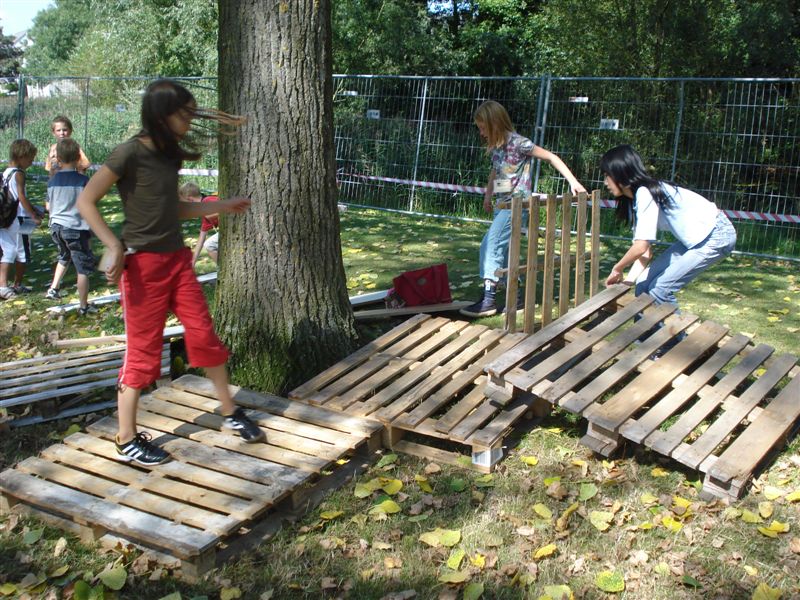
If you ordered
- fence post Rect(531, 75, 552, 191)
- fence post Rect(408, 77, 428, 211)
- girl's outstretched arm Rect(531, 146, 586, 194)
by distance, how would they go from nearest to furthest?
girl's outstretched arm Rect(531, 146, 586, 194), fence post Rect(531, 75, 552, 191), fence post Rect(408, 77, 428, 211)

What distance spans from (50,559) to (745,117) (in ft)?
31.6

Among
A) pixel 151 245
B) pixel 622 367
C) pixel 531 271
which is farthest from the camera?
pixel 531 271

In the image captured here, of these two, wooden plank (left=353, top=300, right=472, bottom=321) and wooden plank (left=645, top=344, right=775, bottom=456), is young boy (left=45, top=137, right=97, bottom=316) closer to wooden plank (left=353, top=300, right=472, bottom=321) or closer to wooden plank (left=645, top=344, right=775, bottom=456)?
wooden plank (left=353, top=300, right=472, bottom=321)

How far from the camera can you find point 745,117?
10023 millimetres

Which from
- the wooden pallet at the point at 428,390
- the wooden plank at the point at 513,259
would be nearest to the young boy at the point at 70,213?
the wooden pallet at the point at 428,390

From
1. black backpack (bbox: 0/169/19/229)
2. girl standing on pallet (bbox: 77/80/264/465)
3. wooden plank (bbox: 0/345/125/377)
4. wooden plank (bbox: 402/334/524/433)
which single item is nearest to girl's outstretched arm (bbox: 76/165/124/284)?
girl standing on pallet (bbox: 77/80/264/465)

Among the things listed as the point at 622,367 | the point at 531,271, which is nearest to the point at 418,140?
the point at 531,271

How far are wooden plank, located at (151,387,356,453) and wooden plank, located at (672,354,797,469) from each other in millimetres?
1586

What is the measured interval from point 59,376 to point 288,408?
1.61 metres

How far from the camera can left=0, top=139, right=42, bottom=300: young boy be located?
7.12 metres

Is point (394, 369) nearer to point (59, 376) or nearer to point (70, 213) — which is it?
point (59, 376)

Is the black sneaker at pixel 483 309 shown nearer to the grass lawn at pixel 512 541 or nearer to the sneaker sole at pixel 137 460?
the grass lawn at pixel 512 541

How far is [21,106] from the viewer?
15.8m

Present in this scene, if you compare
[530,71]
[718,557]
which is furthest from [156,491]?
[530,71]
